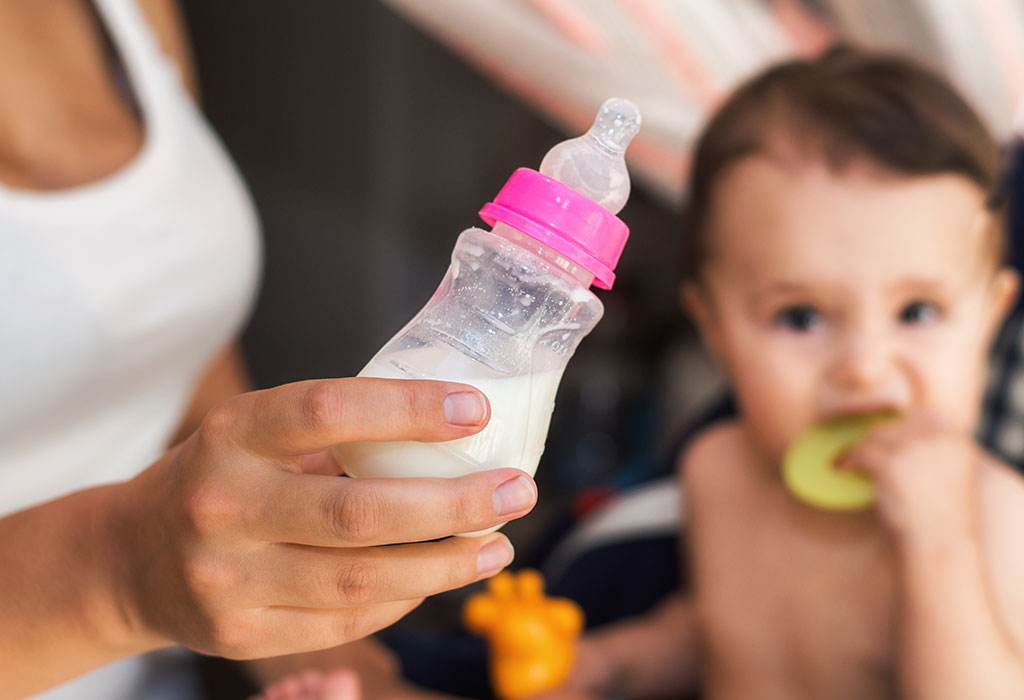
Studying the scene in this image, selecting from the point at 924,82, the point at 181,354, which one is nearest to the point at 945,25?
the point at 924,82

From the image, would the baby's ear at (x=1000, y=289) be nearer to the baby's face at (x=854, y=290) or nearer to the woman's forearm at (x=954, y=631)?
the baby's face at (x=854, y=290)

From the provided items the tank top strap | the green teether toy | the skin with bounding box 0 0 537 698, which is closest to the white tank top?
the tank top strap

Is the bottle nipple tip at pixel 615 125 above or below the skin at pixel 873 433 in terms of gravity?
above

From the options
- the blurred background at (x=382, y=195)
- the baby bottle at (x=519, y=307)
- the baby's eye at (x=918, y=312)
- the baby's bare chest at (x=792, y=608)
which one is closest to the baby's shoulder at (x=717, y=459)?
the baby's bare chest at (x=792, y=608)

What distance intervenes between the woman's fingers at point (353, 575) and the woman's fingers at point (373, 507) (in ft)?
0.05

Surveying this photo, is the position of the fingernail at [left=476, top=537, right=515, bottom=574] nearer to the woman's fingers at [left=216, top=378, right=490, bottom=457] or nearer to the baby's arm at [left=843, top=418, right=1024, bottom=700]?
the woman's fingers at [left=216, top=378, right=490, bottom=457]

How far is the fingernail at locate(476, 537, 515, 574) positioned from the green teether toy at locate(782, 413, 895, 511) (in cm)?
51

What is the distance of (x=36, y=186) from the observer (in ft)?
2.95

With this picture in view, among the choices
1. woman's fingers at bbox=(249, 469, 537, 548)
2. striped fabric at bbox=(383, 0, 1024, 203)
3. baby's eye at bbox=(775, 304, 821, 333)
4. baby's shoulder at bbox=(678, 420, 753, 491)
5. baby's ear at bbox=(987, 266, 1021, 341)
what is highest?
striped fabric at bbox=(383, 0, 1024, 203)

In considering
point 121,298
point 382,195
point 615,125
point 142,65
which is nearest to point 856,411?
point 615,125

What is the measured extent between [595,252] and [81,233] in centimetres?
61

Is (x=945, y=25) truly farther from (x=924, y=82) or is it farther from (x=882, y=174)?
(x=882, y=174)

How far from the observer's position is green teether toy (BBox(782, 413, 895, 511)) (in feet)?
2.81

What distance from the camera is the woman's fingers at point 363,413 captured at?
0.38 metres
